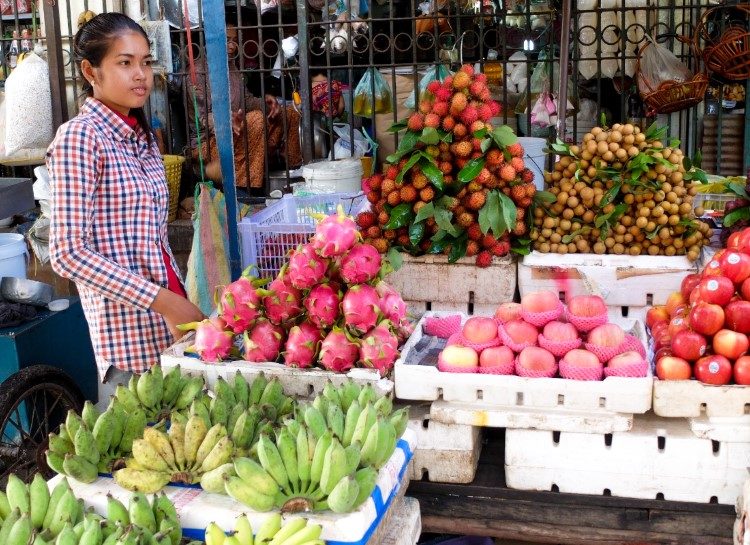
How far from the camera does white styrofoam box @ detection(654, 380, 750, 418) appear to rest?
2.26 meters

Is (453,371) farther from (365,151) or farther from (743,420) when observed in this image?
(365,151)

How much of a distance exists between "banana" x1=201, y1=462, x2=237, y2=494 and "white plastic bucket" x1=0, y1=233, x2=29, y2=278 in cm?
217

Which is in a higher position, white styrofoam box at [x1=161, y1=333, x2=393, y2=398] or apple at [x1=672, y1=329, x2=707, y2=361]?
apple at [x1=672, y1=329, x2=707, y2=361]

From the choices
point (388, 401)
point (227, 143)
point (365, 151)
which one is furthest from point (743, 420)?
point (365, 151)

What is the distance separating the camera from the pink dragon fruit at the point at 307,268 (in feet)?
7.86

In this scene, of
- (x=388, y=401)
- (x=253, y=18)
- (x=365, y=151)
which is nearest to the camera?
(x=388, y=401)

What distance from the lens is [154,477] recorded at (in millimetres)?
1947

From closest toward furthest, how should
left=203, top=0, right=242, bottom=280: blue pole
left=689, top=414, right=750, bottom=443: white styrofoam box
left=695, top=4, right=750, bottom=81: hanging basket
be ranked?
left=689, top=414, right=750, bottom=443: white styrofoam box
left=203, top=0, right=242, bottom=280: blue pole
left=695, top=4, right=750, bottom=81: hanging basket

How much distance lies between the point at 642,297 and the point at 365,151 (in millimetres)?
3237

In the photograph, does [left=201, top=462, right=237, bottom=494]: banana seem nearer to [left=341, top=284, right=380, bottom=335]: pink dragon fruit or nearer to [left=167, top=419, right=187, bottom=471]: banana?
[left=167, top=419, right=187, bottom=471]: banana

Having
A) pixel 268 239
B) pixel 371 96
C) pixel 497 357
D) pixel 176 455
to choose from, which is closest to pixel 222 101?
pixel 268 239

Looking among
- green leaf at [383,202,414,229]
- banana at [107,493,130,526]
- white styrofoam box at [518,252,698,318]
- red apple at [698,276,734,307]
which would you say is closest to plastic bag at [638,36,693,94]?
white styrofoam box at [518,252,698,318]

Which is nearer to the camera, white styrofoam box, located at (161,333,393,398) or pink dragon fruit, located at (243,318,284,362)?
white styrofoam box, located at (161,333,393,398)

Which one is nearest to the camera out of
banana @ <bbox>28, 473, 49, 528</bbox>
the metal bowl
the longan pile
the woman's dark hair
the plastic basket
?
banana @ <bbox>28, 473, 49, 528</bbox>
